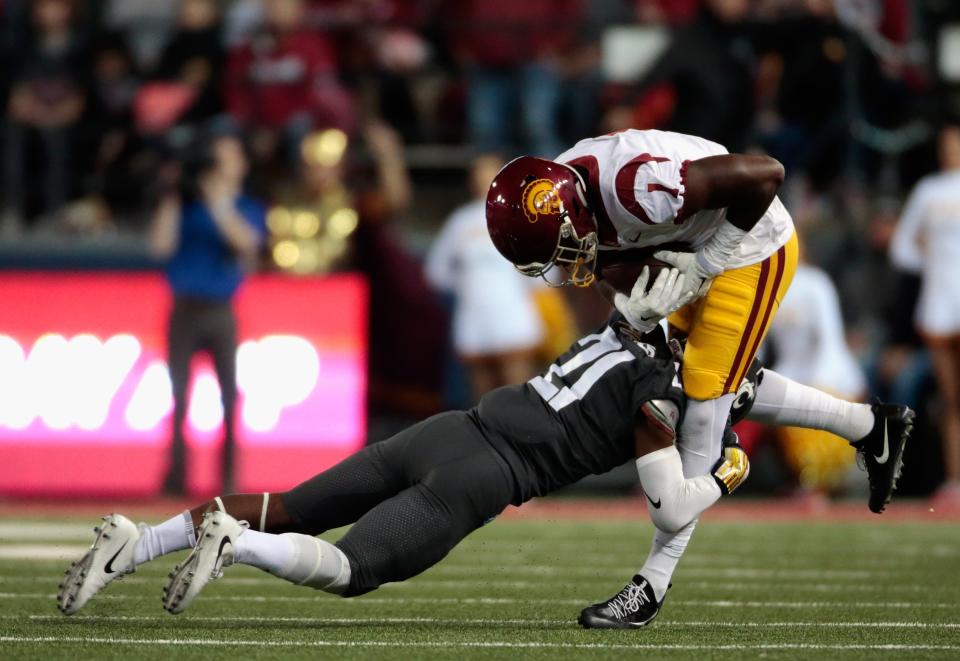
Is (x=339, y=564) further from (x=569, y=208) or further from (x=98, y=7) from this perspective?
(x=98, y=7)

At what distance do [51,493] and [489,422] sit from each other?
565cm

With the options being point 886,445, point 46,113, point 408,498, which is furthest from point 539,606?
point 46,113

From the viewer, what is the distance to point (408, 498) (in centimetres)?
436

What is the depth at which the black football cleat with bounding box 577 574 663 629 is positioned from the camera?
14.9ft

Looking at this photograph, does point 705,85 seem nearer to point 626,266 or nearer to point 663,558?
point 626,266

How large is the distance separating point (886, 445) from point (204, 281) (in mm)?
4870

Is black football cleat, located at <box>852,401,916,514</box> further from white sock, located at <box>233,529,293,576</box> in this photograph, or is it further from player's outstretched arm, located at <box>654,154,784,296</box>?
white sock, located at <box>233,529,293,576</box>

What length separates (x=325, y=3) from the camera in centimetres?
1174

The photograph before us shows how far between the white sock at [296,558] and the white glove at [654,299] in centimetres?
107

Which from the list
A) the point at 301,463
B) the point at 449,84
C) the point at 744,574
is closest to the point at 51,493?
the point at 301,463

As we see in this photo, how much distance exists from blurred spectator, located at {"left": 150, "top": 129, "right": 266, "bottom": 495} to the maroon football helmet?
4.70m

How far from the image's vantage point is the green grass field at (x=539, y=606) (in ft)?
Result: 13.2

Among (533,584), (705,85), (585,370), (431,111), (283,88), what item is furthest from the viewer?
(431,111)

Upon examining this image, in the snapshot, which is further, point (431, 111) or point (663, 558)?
point (431, 111)
